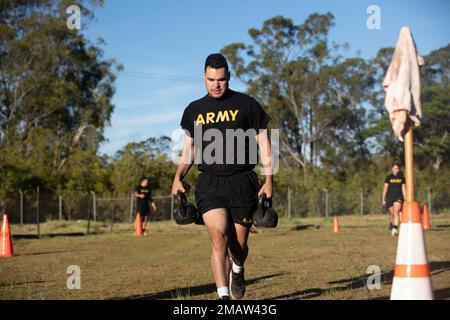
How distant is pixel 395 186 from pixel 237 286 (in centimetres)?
1268

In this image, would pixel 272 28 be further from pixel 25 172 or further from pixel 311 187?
pixel 25 172

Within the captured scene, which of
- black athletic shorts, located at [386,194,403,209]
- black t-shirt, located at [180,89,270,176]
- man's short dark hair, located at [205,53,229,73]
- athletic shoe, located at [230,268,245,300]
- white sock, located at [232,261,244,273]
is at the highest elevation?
man's short dark hair, located at [205,53,229,73]

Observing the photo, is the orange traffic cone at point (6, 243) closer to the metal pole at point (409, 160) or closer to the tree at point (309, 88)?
the metal pole at point (409, 160)

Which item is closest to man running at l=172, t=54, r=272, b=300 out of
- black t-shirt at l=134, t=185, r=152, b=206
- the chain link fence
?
black t-shirt at l=134, t=185, r=152, b=206

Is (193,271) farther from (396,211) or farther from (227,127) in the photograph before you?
(396,211)

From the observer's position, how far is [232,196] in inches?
229

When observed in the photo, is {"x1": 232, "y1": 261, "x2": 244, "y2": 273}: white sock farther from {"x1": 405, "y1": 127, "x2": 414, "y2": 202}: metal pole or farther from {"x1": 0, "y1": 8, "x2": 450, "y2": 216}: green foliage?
{"x1": 0, "y1": 8, "x2": 450, "y2": 216}: green foliage

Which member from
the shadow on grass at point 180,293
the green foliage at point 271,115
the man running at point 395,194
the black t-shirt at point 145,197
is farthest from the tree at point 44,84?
the shadow on grass at point 180,293

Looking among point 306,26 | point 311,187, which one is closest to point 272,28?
point 306,26

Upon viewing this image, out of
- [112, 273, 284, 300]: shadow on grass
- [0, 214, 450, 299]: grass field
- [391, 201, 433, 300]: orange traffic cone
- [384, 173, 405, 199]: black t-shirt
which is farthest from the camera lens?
[384, 173, 405, 199]: black t-shirt

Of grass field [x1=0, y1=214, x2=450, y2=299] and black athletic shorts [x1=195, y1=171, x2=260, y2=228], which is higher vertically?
black athletic shorts [x1=195, y1=171, x2=260, y2=228]

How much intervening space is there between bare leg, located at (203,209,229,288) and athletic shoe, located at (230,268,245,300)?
43 cm

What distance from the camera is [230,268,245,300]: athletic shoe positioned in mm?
6090
